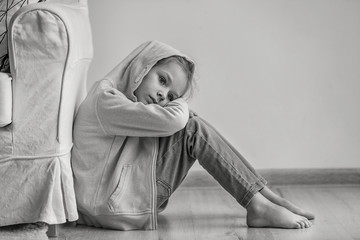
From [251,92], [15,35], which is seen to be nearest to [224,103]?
[251,92]

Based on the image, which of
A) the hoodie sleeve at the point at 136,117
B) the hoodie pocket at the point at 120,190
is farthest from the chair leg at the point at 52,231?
the hoodie sleeve at the point at 136,117

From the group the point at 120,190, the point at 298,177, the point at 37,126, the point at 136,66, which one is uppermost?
the point at 136,66

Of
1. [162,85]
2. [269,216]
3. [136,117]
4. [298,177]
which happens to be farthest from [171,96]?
[298,177]

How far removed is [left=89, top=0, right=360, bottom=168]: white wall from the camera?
2.69 m

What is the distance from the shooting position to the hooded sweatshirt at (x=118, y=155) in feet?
6.38

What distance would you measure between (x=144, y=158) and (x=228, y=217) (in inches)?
14.6

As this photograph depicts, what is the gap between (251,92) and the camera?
2.73m

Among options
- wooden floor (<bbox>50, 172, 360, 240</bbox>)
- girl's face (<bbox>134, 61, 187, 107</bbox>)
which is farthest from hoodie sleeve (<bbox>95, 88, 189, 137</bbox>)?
wooden floor (<bbox>50, 172, 360, 240</bbox>)

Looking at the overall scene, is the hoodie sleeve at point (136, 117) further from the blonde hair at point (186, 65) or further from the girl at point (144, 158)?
the blonde hair at point (186, 65)

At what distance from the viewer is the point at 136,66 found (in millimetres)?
2115

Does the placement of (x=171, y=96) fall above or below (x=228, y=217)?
above

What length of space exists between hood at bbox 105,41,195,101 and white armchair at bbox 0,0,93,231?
240mm

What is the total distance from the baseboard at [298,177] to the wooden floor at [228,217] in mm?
13

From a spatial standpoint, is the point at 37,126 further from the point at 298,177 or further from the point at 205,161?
the point at 298,177
